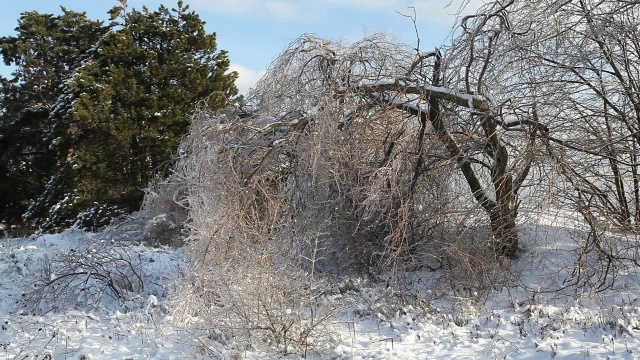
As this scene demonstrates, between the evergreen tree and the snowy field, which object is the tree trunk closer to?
the snowy field

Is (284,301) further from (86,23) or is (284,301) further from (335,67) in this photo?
(86,23)

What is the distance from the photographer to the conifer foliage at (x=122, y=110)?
15656 millimetres

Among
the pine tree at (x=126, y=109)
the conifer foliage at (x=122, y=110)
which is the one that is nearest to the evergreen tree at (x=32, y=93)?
the conifer foliage at (x=122, y=110)

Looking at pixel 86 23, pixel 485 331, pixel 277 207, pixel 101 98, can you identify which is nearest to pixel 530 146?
pixel 485 331

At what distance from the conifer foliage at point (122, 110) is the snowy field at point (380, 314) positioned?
7.36m

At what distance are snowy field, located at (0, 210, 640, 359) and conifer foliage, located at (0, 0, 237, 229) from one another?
7.36 meters

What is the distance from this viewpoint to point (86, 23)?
19203mm

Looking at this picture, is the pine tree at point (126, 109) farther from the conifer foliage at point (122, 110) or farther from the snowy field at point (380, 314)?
the snowy field at point (380, 314)

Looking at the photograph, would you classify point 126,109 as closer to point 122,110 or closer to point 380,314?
point 122,110

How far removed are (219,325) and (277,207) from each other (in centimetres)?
157

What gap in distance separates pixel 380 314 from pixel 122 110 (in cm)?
1140

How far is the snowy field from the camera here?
17.9 ft

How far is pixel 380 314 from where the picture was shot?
636cm

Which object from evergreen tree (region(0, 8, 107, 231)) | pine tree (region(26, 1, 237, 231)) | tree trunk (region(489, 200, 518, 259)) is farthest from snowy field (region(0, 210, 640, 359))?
evergreen tree (region(0, 8, 107, 231))
